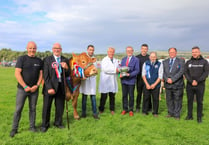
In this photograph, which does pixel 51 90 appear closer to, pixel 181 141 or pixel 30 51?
pixel 30 51

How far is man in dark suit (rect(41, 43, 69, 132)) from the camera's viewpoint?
5090mm

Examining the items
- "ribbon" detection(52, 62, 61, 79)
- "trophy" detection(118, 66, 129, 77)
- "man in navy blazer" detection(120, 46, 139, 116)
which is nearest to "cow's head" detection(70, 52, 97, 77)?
"ribbon" detection(52, 62, 61, 79)

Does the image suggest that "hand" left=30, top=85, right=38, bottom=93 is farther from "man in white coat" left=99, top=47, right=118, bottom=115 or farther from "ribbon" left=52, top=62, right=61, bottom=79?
"man in white coat" left=99, top=47, right=118, bottom=115

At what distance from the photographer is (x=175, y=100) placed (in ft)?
22.1

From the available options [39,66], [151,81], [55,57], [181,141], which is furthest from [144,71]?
[39,66]

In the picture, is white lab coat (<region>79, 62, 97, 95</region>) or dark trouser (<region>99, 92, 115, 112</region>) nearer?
white lab coat (<region>79, 62, 97, 95</region>)

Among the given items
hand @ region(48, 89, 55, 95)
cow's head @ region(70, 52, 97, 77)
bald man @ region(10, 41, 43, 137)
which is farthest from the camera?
cow's head @ region(70, 52, 97, 77)

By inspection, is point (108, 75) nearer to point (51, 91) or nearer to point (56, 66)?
point (56, 66)

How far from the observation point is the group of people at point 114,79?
492cm

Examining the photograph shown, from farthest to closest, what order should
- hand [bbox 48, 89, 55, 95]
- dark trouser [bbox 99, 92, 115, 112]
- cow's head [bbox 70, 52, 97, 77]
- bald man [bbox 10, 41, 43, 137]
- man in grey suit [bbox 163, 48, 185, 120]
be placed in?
dark trouser [bbox 99, 92, 115, 112] < man in grey suit [bbox 163, 48, 185, 120] < cow's head [bbox 70, 52, 97, 77] < hand [bbox 48, 89, 55, 95] < bald man [bbox 10, 41, 43, 137]

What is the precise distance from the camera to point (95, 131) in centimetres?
538

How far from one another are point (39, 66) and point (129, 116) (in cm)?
370

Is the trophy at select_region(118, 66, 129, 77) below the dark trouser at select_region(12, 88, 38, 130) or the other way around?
the other way around

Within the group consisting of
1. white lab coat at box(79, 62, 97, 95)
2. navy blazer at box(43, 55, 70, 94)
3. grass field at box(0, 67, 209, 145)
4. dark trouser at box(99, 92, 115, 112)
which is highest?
navy blazer at box(43, 55, 70, 94)
